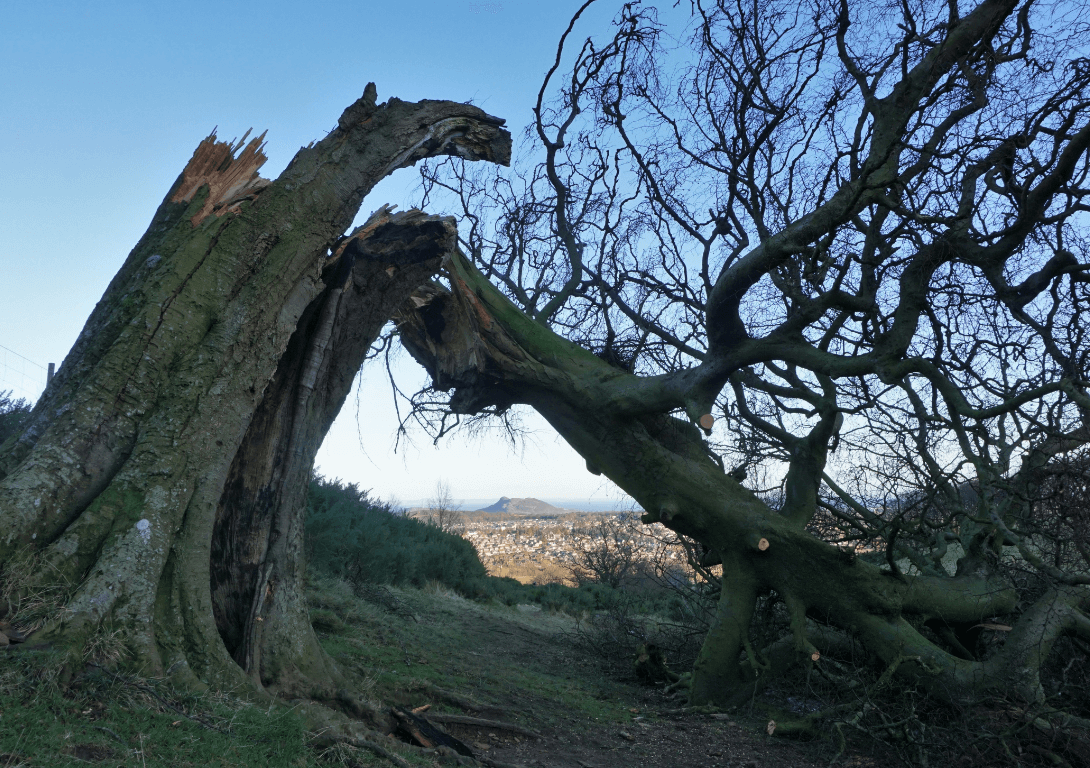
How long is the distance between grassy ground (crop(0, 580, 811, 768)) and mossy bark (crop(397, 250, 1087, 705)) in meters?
1.20

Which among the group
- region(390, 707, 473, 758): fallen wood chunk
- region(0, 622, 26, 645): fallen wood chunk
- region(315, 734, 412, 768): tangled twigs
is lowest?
region(390, 707, 473, 758): fallen wood chunk

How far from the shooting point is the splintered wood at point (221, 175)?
15.1ft

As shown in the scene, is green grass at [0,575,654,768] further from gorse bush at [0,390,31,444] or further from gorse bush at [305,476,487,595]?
gorse bush at [0,390,31,444]

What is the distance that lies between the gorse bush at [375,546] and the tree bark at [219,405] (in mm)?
4835

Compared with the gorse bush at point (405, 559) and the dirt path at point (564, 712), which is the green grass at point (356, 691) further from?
the gorse bush at point (405, 559)

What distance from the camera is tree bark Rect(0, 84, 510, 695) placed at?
3.24 metres

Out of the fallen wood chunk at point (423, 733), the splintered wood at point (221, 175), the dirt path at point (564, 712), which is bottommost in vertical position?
the dirt path at point (564, 712)

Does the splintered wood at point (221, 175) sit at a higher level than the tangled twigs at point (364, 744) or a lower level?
higher

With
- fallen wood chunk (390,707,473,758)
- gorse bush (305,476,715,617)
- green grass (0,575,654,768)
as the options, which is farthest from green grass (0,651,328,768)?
gorse bush (305,476,715,617)

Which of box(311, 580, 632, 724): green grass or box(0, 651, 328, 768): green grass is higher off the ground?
box(0, 651, 328, 768): green grass

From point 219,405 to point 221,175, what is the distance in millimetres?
1844

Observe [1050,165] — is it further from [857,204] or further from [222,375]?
[222,375]

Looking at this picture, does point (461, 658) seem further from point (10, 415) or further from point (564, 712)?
point (10, 415)

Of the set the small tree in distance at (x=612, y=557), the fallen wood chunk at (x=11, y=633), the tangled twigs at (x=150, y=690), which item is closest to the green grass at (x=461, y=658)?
the tangled twigs at (x=150, y=690)
